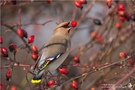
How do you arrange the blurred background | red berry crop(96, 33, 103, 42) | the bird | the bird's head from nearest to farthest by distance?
the bird → the bird's head → the blurred background → red berry crop(96, 33, 103, 42)

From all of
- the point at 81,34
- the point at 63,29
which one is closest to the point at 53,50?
the point at 63,29

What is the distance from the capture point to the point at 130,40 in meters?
4.41

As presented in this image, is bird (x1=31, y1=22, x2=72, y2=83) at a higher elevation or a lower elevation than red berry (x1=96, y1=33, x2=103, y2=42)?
higher

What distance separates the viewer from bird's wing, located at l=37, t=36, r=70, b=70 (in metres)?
3.13

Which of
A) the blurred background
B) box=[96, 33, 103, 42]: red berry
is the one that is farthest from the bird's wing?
box=[96, 33, 103, 42]: red berry

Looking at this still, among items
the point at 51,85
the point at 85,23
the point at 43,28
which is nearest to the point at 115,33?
the point at 85,23

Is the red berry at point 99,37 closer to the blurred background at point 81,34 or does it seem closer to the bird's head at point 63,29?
the blurred background at point 81,34

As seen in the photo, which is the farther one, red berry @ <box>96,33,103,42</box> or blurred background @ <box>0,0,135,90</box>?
red berry @ <box>96,33,103,42</box>

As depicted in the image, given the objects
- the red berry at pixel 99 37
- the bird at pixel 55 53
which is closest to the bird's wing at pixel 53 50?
the bird at pixel 55 53

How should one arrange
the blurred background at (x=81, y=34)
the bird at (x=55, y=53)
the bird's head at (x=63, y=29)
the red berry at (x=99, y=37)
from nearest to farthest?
the bird at (x=55, y=53) < the bird's head at (x=63, y=29) < the blurred background at (x=81, y=34) < the red berry at (x=99, y=37)

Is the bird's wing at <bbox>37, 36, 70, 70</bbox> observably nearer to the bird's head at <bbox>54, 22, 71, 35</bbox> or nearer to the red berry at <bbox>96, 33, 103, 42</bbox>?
the bird's head at <bbox>54, 22, 71, 35</bbox>

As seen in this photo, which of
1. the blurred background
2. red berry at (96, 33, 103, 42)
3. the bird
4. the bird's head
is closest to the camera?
the bird

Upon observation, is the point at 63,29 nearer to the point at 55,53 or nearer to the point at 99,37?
the point at 55,53

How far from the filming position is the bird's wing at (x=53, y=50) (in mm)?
3131
